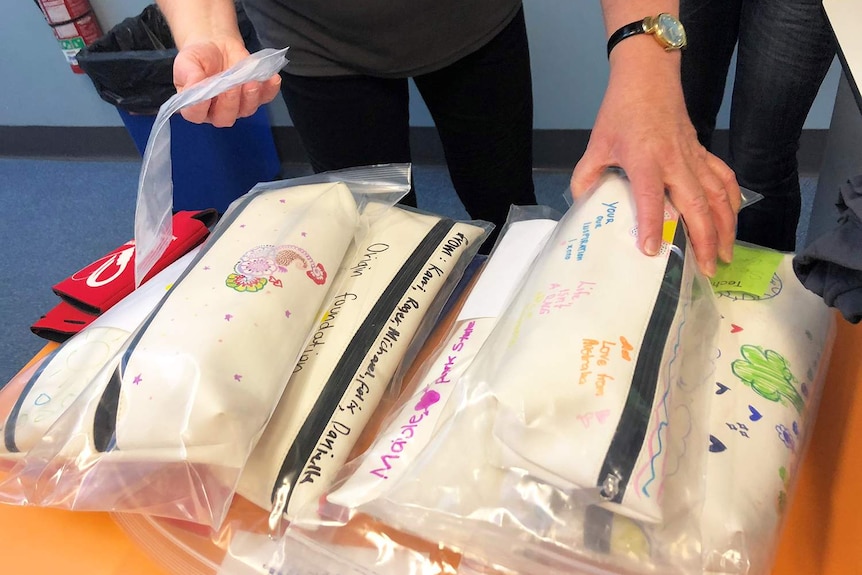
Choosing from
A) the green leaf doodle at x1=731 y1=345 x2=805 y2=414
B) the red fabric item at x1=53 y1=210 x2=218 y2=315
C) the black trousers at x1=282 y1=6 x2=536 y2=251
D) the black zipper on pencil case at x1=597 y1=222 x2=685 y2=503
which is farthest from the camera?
the black trousers at x1=282 y1=6 x2=536 y2=251

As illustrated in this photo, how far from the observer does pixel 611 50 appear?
2.06 feet

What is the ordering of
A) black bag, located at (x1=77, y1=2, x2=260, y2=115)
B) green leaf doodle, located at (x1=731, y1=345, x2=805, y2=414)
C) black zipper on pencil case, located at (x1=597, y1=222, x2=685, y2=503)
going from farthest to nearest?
black bag, located at (x1=77, y1=2, x2=260, y2=115) → green leaf doodle, located at (x1=731, y1=345, x2=805, y2=414) → black zipper on pencil case, located at (x1=597, y1=222, x2=685, y2=503)

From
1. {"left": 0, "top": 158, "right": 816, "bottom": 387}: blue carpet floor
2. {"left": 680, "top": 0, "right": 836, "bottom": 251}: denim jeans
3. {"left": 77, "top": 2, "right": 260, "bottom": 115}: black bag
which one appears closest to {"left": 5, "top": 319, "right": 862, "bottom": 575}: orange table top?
{"left": 680, "top": 0, "right": 836, "bottom": 251}: denim jeans

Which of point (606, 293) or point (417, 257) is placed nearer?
point (606, 293)

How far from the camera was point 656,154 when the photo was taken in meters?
0.52

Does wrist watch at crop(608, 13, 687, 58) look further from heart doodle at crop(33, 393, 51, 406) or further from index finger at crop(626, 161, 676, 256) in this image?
heart doodle at crop(33, 393, 51, 406)

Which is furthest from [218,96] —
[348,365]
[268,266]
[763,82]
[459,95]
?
[763,82]

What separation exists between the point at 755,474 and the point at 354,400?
0.29 meters

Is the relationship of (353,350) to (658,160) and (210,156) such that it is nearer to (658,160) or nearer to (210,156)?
(658,160)

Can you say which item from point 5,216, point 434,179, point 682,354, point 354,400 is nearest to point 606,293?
point 682,354

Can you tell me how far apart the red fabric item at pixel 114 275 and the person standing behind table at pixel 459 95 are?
0.56 ft

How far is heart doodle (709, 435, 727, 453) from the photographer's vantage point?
42 centimetres

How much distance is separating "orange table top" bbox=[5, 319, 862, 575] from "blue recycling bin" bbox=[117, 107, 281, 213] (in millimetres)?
1250

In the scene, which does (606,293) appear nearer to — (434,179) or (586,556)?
(586,556)
